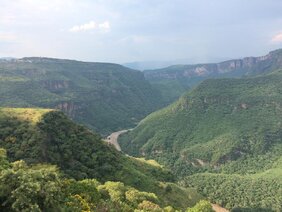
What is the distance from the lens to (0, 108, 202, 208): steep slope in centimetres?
7994

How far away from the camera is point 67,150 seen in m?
84.5

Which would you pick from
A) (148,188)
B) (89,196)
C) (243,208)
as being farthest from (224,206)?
(89,196)

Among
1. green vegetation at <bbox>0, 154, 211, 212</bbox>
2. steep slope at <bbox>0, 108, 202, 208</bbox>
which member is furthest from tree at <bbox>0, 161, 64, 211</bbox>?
steep slope at <bbox>0, 108, 202, 208</bbox>

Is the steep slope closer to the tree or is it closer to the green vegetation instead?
the green vegetation

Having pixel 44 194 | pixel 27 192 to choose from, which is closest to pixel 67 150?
pixel 44 194

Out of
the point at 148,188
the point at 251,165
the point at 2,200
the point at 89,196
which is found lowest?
the point at 251,165

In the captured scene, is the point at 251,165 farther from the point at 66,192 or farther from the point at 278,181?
the point at 66,192

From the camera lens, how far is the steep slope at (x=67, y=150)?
79938 mm

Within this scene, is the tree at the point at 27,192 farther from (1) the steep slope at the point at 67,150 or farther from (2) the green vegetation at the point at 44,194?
(1) the steep slope at the point at 67,150

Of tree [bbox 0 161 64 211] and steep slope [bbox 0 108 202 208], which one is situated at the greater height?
tree [bbox 0 161 64 211]

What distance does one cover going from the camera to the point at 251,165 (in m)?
172

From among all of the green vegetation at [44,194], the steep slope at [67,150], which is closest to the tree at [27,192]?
the green vegetation at [44,194]

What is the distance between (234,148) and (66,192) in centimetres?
14314

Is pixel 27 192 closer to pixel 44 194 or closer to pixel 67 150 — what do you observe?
pixel 44 194
